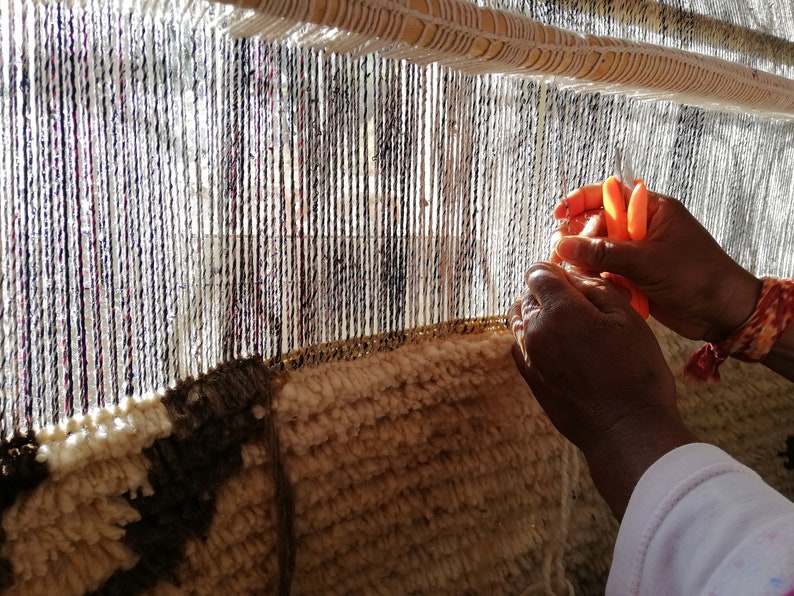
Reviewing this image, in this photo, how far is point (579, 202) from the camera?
0.65 meters

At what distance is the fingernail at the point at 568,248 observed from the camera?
0.57m

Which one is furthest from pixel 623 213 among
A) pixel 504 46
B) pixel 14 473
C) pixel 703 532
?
pixel 14 473

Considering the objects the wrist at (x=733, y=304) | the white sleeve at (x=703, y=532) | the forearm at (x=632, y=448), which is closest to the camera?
the white sleeve at (x=703, y=532)

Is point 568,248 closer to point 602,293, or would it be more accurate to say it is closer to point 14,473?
point 602,293

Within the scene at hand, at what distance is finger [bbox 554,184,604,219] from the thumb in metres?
0.09

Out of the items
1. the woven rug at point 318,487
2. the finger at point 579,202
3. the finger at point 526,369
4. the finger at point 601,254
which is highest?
the finger at point 579,202

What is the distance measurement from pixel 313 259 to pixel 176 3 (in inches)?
9.4

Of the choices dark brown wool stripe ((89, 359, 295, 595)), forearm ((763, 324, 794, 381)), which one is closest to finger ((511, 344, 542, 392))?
dark brown wool stripe ((89, 359, 295, 595))

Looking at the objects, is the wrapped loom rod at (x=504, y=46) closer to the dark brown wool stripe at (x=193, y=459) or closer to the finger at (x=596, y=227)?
the finger at (x=596, y=227)

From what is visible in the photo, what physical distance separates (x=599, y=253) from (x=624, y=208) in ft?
0.26

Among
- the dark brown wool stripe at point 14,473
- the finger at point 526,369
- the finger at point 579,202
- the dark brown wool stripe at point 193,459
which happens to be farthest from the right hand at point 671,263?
the dark brown wool stripe at point 14,473

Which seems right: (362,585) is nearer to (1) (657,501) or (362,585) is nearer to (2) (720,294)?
(1) (657,501)

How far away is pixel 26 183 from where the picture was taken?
1.28 feet

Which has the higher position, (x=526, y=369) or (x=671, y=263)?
(x=671, y=263)
